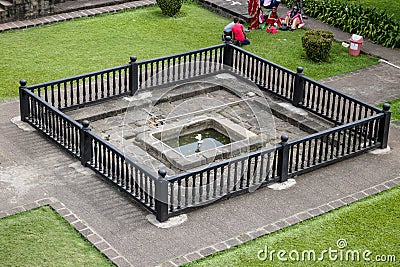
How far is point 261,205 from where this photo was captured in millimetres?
15422

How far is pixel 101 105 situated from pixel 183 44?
5126 millimetres

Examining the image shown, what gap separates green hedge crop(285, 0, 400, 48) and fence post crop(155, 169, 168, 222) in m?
12.2

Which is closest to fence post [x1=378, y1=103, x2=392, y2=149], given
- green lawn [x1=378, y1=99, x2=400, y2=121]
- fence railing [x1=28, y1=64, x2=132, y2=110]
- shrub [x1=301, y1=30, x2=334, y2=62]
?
green lawn [x1=378, y1=99, x2=400, y2=121]

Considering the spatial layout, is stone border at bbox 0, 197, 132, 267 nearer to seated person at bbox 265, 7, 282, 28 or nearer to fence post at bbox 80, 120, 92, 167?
fence post at bbox 80, 120, 92, 167

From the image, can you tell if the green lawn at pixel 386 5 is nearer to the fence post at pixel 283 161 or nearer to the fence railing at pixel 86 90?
the fence railing at pixel 86 90

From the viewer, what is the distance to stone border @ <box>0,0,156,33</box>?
24500 mm

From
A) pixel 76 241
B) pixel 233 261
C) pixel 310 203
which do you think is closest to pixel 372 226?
pixel 310 203

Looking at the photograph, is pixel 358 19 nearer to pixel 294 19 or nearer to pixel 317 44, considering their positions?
pixel 294 19

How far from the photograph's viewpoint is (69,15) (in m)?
25.6

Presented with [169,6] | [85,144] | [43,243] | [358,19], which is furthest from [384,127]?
[169,6]

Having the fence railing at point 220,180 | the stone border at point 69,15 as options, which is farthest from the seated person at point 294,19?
the fence railing at point 220,180

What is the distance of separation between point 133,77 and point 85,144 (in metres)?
3.95

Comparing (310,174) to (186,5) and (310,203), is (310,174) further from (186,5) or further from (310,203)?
(186,5)

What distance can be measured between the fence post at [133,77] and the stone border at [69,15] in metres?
6.17
